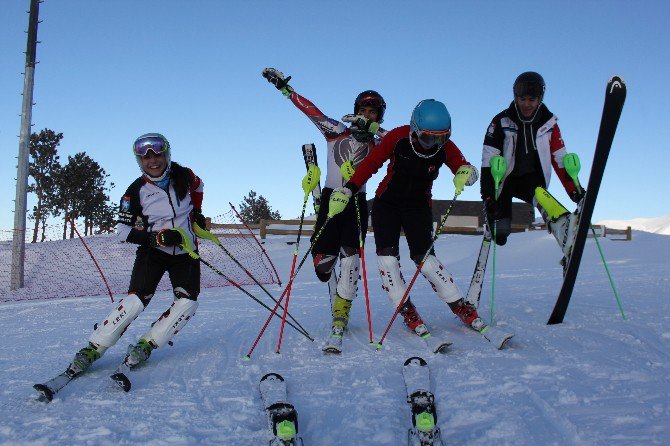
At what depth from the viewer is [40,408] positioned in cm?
307

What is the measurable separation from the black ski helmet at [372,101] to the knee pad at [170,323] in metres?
2.43

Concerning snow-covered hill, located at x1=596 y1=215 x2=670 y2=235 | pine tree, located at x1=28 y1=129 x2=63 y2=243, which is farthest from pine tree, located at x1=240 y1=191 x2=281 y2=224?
snow-covered hill, located at x1=596 y1=215 x2=670 y2=235

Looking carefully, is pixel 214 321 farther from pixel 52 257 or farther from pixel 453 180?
pixel 52 257

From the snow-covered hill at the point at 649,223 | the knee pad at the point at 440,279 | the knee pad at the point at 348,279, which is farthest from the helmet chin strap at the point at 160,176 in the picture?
the snow-covered hill at the point at 649,223

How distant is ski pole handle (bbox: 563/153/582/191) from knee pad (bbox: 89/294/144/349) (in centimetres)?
378

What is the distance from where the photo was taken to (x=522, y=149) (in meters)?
4.93

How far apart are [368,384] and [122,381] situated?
5.08 ft

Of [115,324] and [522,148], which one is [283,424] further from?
[522,148]

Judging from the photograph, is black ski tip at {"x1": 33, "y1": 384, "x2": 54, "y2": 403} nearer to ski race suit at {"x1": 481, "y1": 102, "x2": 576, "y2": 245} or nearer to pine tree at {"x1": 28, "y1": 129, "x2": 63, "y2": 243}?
ski race suit at {"x1": 481, "y1": 102, "x2": 576, "y2": 245}

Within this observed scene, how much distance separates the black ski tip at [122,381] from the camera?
3348mm

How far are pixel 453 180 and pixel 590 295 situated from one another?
308cm

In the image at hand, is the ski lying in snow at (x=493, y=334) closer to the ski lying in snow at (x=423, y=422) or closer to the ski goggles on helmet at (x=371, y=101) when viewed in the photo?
the ski lying in snow at (x=423, y=422)

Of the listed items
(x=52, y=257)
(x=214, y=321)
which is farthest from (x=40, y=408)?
(x=52, y=257)

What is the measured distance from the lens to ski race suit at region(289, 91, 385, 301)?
486cm
